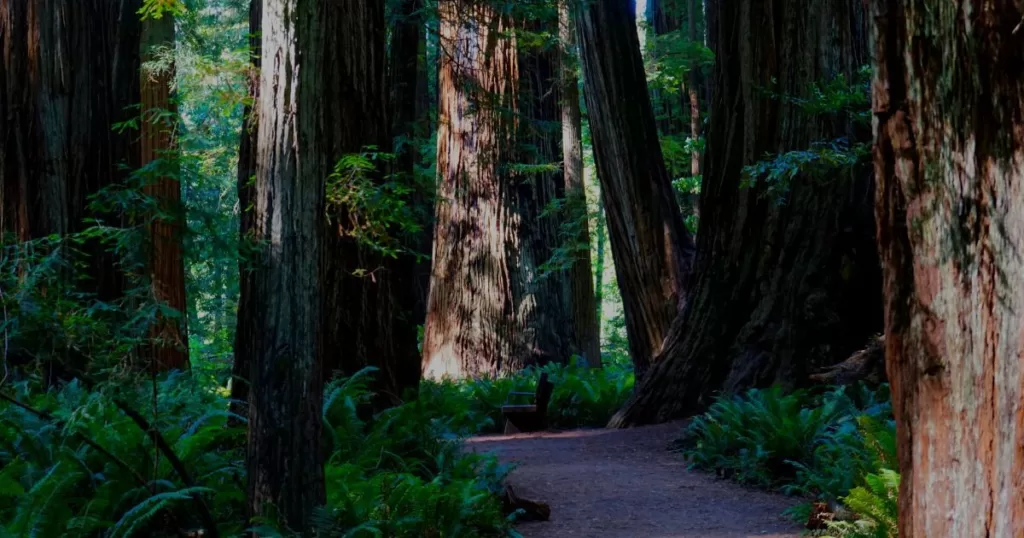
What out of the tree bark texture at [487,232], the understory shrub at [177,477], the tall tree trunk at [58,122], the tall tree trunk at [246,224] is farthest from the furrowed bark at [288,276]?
the tree bark texture at [487,232]

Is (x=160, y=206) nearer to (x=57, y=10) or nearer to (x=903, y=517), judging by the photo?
(x=903, y=517)

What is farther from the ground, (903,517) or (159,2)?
(159,2)

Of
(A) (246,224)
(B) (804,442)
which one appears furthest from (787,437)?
(A) (246,224)

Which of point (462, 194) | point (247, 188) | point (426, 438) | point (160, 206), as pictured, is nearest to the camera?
point (160, 206)

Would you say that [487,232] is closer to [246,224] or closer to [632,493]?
[632,493]

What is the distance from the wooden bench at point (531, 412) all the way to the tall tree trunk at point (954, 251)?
8.18 m

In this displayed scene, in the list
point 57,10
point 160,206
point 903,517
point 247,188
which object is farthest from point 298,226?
point 57,10

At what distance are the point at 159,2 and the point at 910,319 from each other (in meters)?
4.32

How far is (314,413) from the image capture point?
15.1 ft

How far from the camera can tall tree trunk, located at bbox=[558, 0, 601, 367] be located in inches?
585

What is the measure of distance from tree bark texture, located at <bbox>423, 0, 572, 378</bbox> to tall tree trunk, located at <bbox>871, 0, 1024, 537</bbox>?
11.7 meters

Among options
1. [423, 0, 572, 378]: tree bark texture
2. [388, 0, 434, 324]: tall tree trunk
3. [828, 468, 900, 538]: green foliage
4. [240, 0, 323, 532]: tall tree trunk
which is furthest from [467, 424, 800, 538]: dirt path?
[423, 0, 572, 378]: tree bark texture

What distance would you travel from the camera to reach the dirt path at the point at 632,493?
634cm

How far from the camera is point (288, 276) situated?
4.46 m
